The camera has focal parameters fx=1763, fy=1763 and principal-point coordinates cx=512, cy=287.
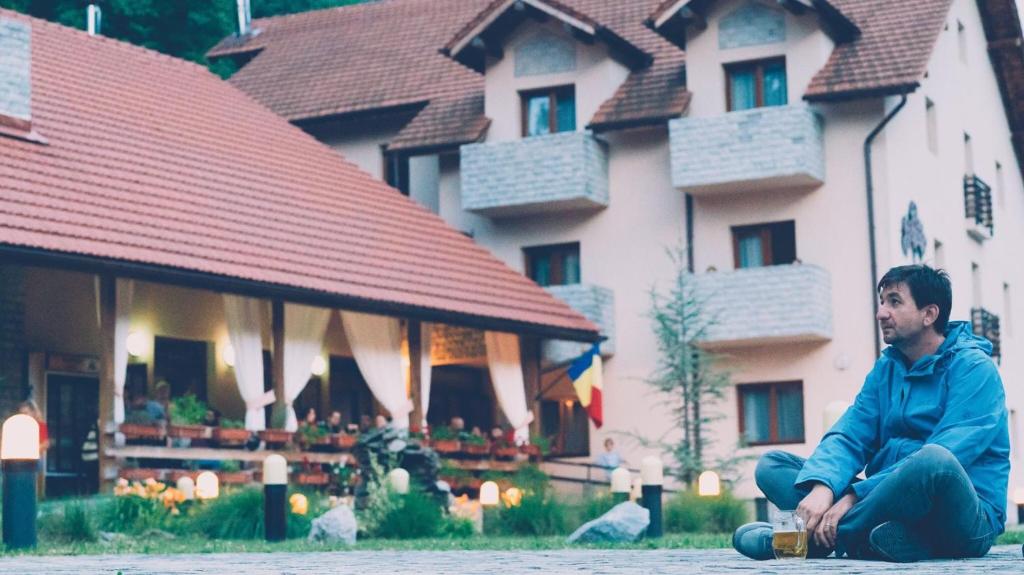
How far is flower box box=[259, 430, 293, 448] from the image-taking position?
2377 cm

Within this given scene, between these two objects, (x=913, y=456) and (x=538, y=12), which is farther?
(x=538, y=12)

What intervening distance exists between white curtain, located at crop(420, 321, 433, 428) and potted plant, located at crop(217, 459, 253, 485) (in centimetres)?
472

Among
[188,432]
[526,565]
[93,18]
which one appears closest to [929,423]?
[526,565]

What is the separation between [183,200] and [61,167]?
1.99 meters

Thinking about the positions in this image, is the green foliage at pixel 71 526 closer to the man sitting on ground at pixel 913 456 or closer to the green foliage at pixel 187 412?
the green foliage at pixel 187 412

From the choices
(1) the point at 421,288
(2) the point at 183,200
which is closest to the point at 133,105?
(2) the point at 183,200

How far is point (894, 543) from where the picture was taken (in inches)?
303

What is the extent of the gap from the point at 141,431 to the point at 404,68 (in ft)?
49.7

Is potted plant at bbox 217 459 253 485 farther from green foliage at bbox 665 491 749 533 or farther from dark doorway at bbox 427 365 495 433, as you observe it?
dark doorway at bbox 427 365 495 433

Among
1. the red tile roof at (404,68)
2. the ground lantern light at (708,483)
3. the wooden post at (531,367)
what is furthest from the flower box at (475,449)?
the red tile roof at (404,68)

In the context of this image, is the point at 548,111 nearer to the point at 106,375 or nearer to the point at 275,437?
the point at 275,437

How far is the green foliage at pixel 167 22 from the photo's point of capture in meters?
42.7

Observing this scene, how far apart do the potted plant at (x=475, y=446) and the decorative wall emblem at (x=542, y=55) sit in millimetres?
7772

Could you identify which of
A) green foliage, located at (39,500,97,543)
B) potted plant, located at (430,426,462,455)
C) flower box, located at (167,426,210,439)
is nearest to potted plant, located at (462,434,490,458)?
potted plant, located at (430,426,462,455)
